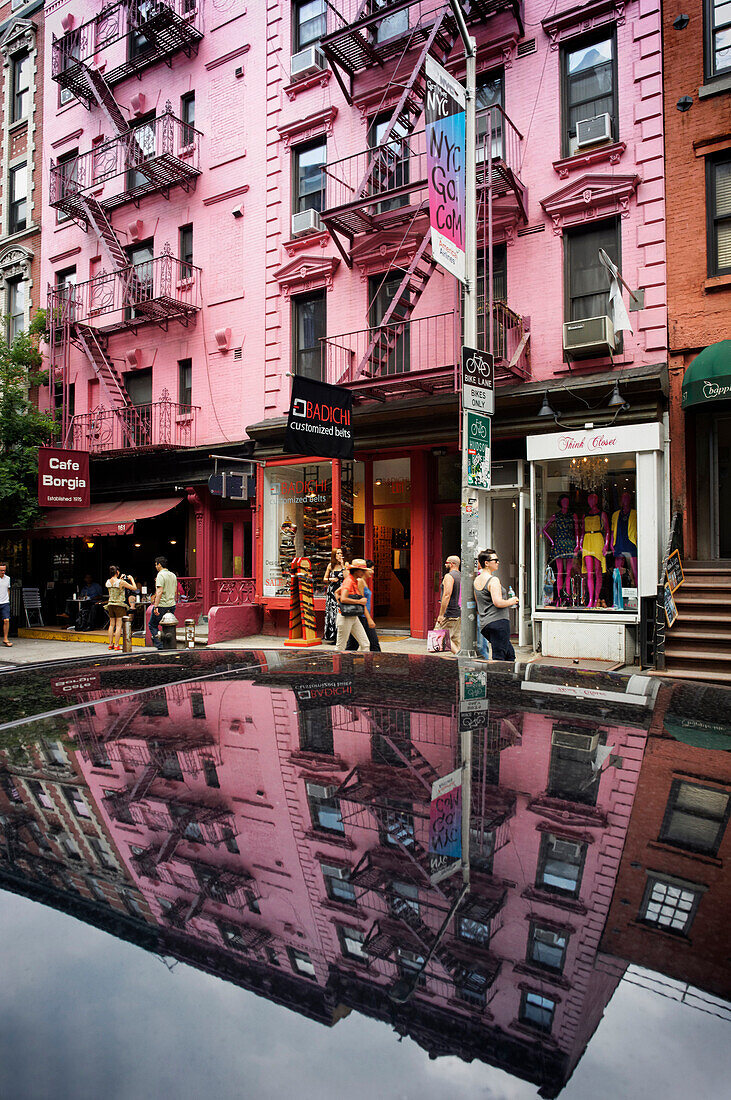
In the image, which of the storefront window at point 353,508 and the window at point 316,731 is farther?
the storefront window at point 353,508

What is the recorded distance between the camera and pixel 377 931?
1206mm

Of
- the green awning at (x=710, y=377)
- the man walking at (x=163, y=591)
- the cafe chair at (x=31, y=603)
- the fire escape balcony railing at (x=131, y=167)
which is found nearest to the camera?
the green awning at (x=710, y=377)

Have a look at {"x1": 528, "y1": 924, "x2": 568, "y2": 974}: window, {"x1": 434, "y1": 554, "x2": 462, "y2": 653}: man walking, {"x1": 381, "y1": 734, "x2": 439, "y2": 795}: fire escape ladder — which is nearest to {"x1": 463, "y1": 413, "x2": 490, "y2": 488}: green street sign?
{"x1": 434, "y1": 554, "x2": 462, "y2": 653}: man walking

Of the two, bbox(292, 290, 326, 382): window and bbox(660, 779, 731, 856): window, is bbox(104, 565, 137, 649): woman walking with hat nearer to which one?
bbox(292, 290, 326, 382): window

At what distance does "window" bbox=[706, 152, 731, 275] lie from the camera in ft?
40.0

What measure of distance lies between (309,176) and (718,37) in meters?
8.96

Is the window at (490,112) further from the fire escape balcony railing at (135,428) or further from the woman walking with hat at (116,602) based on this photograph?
the woman walking with hat at (116,602)

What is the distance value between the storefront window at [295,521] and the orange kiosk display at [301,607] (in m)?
1.60

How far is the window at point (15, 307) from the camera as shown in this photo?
2416 centimetres

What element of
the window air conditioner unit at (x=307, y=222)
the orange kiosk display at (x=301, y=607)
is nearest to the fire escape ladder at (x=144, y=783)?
the orange kiosk display at (x=301, y=607)

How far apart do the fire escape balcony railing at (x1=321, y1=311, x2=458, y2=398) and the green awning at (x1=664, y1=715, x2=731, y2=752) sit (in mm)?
11709

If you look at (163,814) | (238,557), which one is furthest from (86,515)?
(163,814)

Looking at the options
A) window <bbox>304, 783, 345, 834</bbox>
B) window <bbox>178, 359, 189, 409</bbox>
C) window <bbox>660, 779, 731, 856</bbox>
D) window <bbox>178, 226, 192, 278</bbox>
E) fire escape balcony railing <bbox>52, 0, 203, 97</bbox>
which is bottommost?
window <bbox>660, 779, 731, 856</bbox>

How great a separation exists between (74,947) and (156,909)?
0.14 metres
